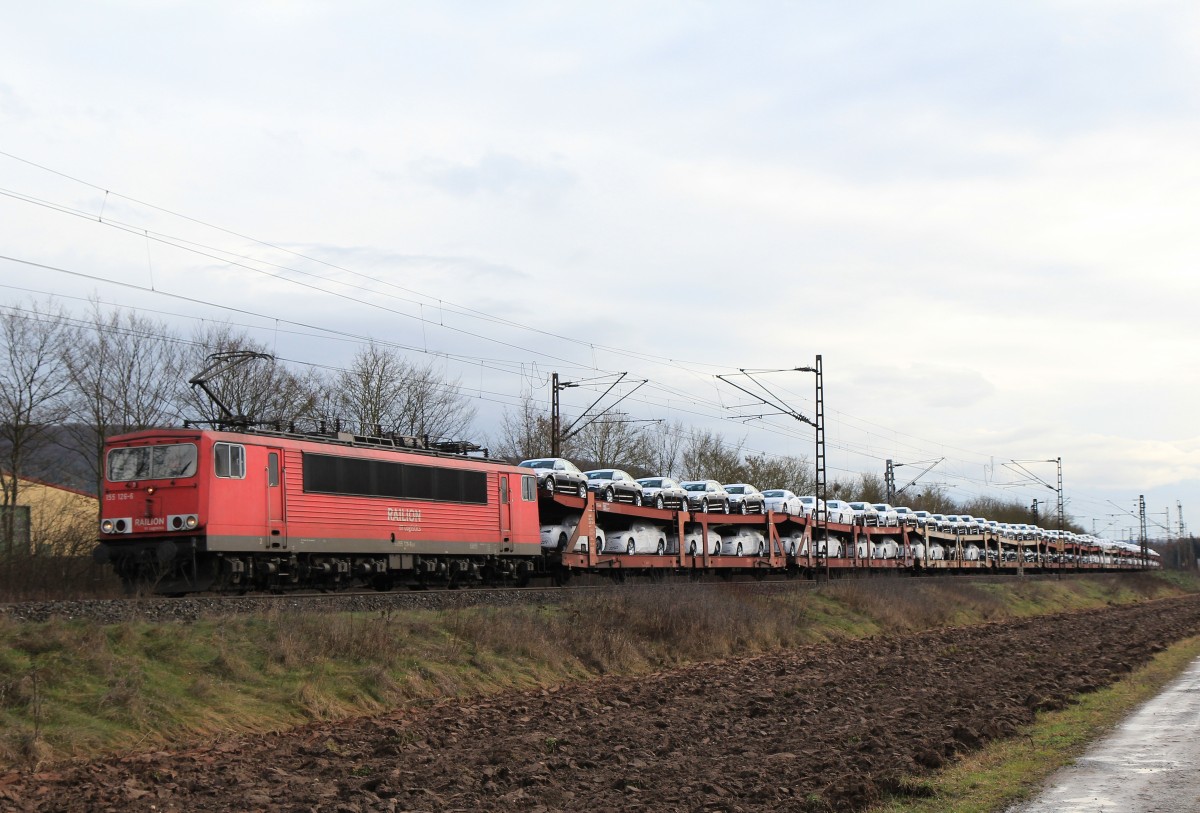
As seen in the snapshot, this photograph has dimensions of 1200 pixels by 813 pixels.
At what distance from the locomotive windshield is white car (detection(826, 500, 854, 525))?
111 feet

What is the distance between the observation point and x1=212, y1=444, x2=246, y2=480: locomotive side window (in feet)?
76.7

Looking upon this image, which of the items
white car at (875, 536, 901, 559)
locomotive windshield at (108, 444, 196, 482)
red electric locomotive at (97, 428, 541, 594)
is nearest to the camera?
red electric locomotive at (97, 428, 541, 594)

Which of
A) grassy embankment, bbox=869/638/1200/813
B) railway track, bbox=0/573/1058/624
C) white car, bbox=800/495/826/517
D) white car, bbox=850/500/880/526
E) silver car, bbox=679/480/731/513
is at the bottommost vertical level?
grassy embankment, bbox=869/638/1200/813

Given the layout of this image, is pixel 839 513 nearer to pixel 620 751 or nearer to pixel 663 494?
pixel 663 494

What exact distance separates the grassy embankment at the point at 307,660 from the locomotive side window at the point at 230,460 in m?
5.40

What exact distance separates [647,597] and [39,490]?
24063 mm

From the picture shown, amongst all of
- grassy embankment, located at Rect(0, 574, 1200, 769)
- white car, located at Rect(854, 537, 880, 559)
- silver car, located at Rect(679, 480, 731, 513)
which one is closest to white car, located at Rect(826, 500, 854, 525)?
white car, located at Rect(854, 537, 880, 559)

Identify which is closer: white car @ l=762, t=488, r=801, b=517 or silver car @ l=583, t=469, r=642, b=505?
silver car @ l=583, t=469, r=642, b=505

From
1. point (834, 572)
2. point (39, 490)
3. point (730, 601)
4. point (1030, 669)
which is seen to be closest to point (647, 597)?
point (730, 601)

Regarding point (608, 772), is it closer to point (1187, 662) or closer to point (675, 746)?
point (675, 746)

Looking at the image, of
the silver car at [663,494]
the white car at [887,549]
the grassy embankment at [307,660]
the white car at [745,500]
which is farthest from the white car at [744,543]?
the grassy embankment at [307,660]

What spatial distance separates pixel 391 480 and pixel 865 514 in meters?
34.4

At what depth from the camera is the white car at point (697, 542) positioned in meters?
40.3

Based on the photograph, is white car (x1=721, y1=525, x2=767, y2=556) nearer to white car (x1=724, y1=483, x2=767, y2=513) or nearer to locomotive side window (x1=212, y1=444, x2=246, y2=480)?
white car (x1=724, y1=483, x2=767, y2=513)
